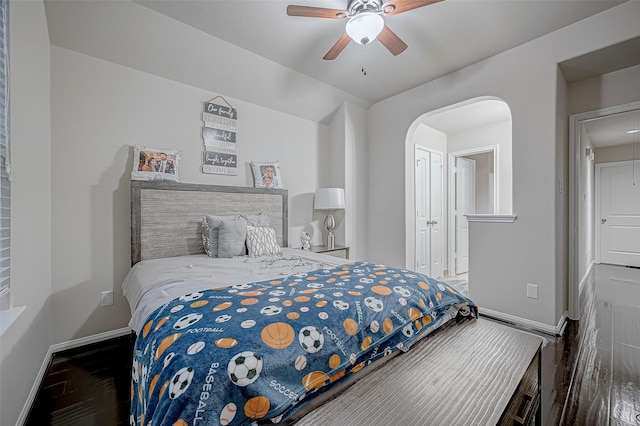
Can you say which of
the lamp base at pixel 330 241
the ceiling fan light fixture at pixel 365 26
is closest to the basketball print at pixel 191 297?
the ceiling fan light fixture at pixel 365 26

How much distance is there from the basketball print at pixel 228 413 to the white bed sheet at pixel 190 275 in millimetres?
684

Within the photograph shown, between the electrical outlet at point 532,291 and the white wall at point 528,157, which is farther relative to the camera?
the electrical outlet at point 532,291

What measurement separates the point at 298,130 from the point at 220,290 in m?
2.76

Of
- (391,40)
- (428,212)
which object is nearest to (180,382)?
(391,40)

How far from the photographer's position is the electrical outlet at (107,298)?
2.32m

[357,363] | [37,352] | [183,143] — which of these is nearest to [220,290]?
[357,363]

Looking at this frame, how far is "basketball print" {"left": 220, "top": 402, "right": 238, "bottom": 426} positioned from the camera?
0.70m

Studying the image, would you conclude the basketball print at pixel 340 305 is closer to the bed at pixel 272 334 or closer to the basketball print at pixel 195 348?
the bed at pixel 272 334

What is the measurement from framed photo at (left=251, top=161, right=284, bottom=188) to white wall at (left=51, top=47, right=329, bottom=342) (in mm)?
575

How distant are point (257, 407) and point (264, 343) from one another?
17 cm

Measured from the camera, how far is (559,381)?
1.78 m

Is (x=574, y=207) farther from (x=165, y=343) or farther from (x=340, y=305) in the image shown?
(x=165, y=343)

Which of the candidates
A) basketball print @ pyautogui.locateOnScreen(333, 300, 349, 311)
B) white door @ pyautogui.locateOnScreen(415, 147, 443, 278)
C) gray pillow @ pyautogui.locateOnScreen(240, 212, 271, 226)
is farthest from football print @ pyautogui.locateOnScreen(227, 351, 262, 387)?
white door @ pyautogui.locateOnScreen(415, 147, 443, 278)

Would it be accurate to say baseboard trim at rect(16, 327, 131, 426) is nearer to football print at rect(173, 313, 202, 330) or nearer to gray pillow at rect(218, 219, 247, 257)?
gray pillow at rect(218, 219, 247, 257)
